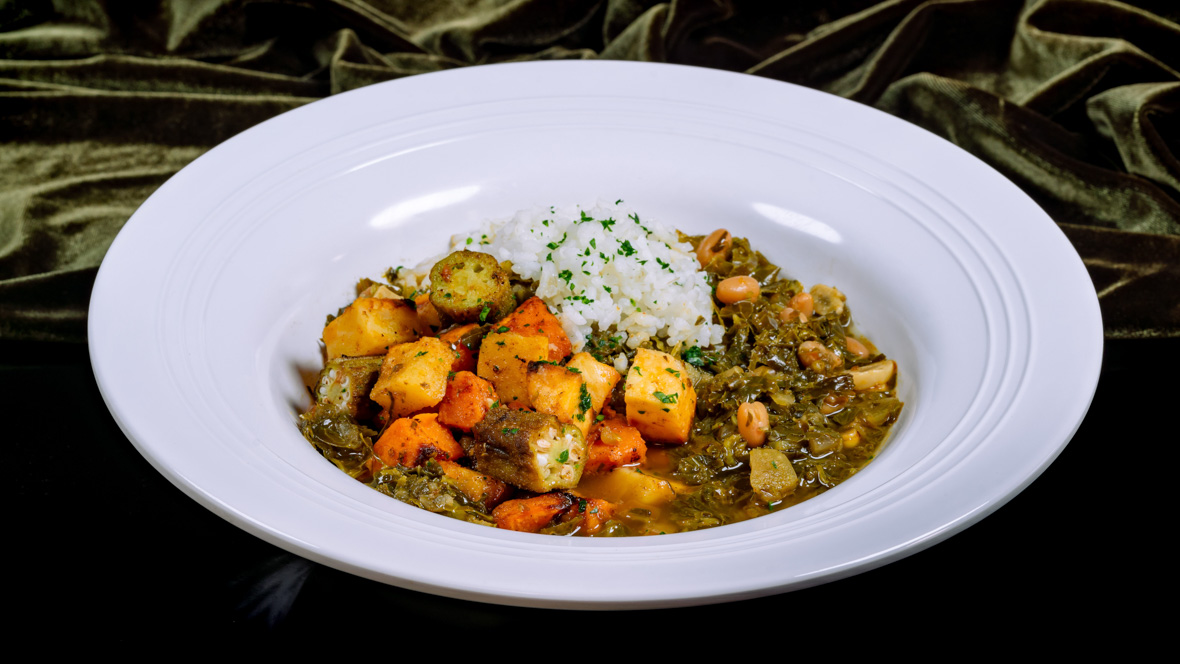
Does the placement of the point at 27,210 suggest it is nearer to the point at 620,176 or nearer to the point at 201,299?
the point at 201,299

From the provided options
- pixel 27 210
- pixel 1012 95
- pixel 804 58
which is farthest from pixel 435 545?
pixel 1012 95

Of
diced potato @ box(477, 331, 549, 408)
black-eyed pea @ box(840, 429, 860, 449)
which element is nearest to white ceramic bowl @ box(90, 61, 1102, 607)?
black-eyed pea @ box(840, 429, 860, 449)

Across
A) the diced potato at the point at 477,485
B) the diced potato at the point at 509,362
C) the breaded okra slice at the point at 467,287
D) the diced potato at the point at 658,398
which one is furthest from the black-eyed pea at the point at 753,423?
the breaded okra slice at the point at 467,287

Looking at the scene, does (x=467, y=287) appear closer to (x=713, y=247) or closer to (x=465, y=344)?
(x=465, y=344)

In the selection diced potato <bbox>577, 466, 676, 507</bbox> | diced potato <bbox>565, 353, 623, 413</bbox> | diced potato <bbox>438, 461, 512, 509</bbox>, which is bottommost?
diced potato <bbox>577, 466, 676, 507</bbox>

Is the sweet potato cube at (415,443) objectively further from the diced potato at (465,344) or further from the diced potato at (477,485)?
the diced potato at (465,344)

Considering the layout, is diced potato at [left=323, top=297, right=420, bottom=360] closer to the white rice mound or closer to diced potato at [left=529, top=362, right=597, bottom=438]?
the white rice mound
